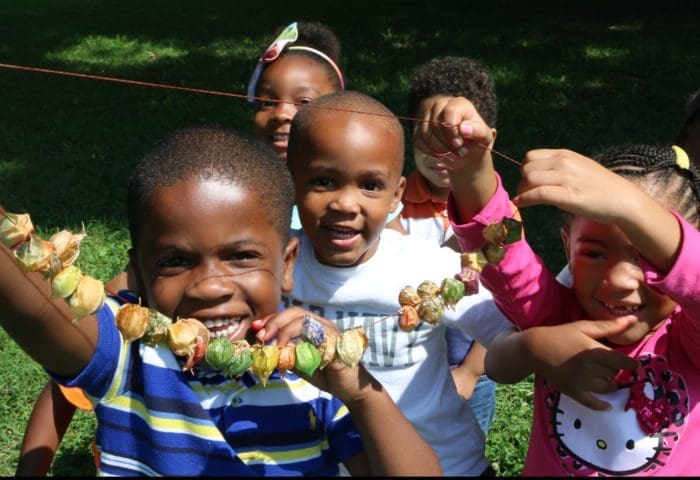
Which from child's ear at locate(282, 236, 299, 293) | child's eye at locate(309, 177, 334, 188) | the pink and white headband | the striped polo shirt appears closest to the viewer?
the striped polo shirt

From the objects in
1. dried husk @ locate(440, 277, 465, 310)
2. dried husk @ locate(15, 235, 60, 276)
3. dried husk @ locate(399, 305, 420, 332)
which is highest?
dried husk @ locate(15, 235, 60, 276)

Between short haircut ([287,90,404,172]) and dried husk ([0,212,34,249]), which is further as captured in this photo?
short haircut ([287,90,404,172])

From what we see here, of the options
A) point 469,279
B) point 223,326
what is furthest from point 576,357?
point 223,326

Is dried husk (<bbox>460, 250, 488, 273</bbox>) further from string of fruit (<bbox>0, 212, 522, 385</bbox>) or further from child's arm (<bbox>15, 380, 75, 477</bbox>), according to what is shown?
child's arm (<bbox>15, 380, 75, 477</bbox>)

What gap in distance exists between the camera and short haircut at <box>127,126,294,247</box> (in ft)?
6.33

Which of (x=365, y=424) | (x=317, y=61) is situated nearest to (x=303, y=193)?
(x=365, y=424)

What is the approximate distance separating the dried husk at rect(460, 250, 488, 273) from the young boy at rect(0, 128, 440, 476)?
356 mm

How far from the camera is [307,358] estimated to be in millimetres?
1722

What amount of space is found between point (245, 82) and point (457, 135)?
727 cm

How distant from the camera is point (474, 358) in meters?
2.98

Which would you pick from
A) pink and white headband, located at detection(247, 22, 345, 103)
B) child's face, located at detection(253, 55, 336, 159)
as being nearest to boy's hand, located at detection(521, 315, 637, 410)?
child's face, located at detection(253, 55, 336, 159)

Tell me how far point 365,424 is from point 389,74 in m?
6.99

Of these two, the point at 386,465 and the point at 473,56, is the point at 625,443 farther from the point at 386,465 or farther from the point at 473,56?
the point at 473,56

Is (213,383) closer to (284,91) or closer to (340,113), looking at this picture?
(340,113)
